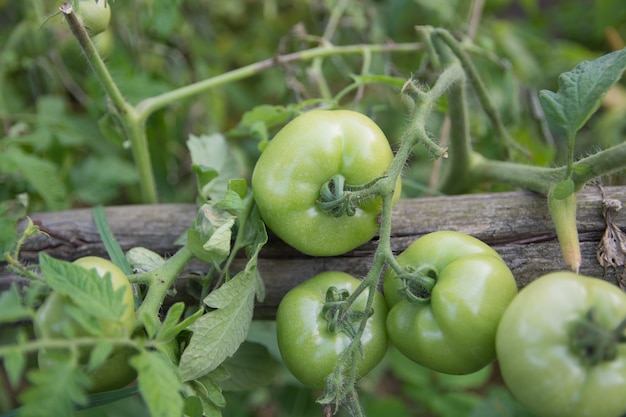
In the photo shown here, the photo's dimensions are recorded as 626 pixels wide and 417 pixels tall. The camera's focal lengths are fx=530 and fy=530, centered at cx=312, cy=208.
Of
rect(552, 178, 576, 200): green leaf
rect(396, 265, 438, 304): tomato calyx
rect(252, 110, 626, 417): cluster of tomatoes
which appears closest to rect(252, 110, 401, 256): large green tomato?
rect(252, 110, 626, 417): cluster of tomatoes

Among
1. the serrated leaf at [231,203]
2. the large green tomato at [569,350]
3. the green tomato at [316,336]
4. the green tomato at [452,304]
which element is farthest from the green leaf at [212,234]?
the large green tomato at [569,350]

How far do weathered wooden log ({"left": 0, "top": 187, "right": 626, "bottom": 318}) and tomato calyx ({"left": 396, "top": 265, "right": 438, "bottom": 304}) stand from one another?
164mm

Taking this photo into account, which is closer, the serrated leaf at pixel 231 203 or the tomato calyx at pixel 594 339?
the tomato calyx at pixel 594 339

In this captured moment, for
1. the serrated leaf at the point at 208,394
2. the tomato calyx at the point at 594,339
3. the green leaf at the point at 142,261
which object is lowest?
the serrated leaf at the point at 208,394

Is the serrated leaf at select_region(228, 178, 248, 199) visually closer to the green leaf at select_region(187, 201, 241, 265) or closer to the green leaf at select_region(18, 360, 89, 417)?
the green leaf at select_region(187, 201, 241, 265)

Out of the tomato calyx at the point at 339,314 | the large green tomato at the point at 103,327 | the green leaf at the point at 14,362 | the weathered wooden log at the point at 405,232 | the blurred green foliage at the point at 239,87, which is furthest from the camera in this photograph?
the blurred green foliage at the point at 239,87

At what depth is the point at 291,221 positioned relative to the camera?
67cm

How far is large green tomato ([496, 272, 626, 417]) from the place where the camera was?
479mm

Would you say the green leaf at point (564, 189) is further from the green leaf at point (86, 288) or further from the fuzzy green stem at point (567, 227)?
the green leaf at point (86, 288)

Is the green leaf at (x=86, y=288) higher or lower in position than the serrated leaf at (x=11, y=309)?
lower

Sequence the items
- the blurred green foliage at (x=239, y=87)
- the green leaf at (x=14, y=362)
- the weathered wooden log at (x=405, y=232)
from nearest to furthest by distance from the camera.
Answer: the green leaf at (x=14, y=362) < the weathered wooden log at (x=405, y=232) < the blurred green foliage at (x=239, y=87)

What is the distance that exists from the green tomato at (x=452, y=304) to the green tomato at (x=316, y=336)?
3 centimetres

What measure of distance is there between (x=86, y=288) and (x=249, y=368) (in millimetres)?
373

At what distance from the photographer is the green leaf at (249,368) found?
31.7 inches
